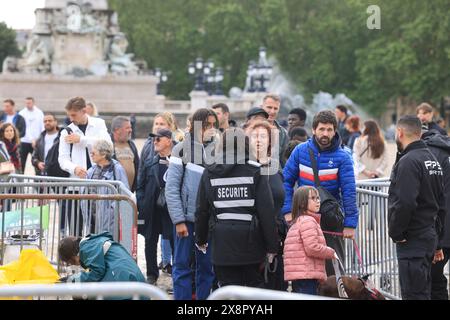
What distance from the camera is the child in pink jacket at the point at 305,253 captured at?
9922mm

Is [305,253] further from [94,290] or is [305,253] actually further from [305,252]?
[94,290]

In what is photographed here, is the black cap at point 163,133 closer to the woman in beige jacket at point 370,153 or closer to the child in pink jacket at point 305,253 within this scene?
the child in pink jacket at point 305,253

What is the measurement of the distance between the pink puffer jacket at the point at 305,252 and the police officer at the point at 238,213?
20 centimetres

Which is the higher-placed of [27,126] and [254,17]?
[254,17]

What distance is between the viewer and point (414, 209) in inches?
386

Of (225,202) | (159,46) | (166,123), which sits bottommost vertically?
(225,202)

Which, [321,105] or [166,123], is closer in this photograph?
[166,123]

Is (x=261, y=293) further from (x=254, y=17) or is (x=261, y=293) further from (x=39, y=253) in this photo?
(x=254, y=17)

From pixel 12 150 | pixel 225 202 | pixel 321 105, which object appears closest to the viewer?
pixel 225 202

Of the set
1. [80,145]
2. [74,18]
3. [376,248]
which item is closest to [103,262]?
[376,248]

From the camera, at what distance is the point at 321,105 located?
7231 centimetres

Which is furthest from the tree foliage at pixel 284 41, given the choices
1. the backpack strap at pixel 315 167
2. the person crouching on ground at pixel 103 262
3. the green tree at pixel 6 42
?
the person crouching on ground at pixel 103 262

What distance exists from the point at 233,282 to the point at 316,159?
156 cm

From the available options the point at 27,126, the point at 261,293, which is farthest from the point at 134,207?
the point at 27,126
